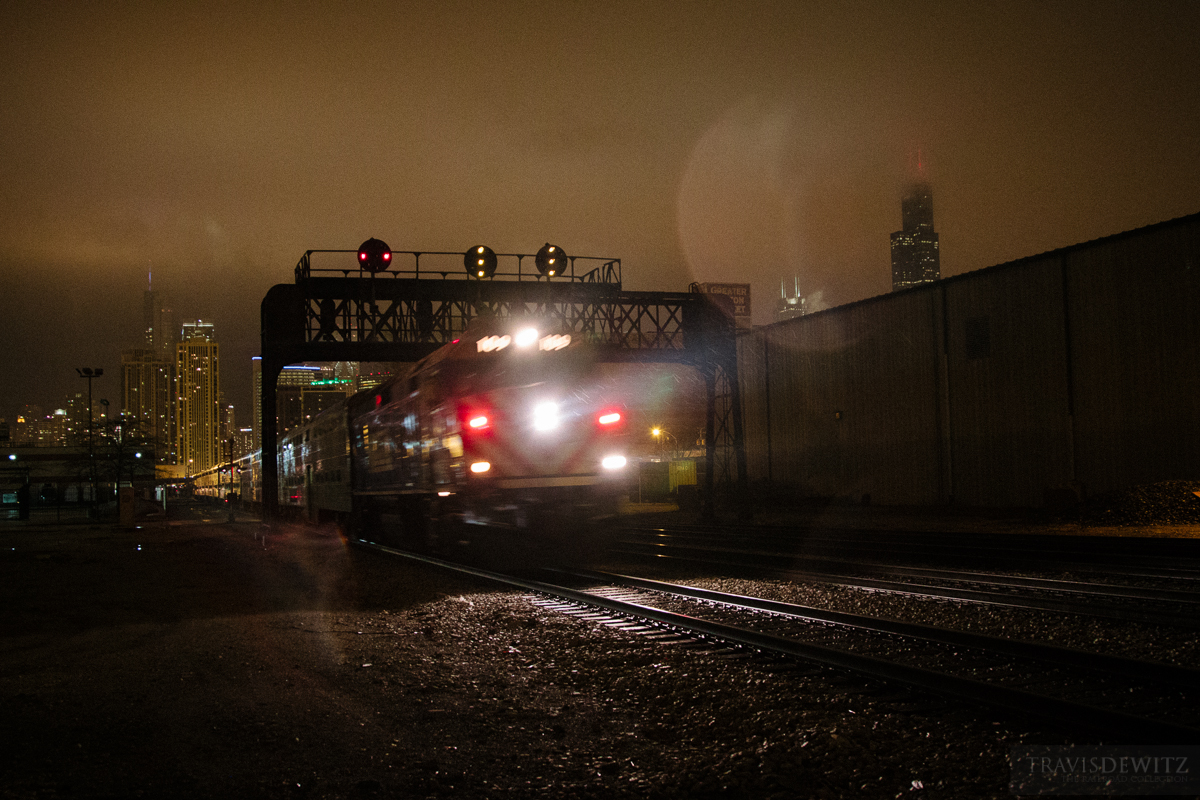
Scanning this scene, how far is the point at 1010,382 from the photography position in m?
26.7

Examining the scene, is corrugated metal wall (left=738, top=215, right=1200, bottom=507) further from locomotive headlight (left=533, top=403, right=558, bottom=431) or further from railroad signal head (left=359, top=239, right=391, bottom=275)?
railroad signal head (left=359, top=239, right=391, bottom=275)

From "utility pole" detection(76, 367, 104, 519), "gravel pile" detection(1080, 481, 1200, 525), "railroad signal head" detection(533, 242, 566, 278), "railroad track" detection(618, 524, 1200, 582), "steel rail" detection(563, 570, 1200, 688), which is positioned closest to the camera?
"steel rail" detection(563, 570, 1200, 688)

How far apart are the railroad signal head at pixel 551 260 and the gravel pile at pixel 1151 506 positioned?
16.2 metres

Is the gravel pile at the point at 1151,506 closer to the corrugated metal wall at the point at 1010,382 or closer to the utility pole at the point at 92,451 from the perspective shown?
the corrugated metal wall at the point at 1010,382

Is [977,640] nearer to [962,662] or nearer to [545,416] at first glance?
[962,662]

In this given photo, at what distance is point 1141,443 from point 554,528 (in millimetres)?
19007

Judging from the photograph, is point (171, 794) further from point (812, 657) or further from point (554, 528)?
point (554, 528)

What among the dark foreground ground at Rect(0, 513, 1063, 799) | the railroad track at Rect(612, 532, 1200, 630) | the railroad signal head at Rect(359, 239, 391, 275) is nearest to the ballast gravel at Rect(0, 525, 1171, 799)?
the dark foreground ground at Rect(0, 513, 1063, 799)

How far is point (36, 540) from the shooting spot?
25.0m

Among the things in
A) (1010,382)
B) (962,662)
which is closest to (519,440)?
(962,662)

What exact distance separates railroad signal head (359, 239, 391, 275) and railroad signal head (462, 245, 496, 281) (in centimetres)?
329

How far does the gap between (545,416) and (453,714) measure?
7365 mm

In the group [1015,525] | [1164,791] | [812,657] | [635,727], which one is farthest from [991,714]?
[1015,525]

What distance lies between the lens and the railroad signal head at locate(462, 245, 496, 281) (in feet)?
85.7
